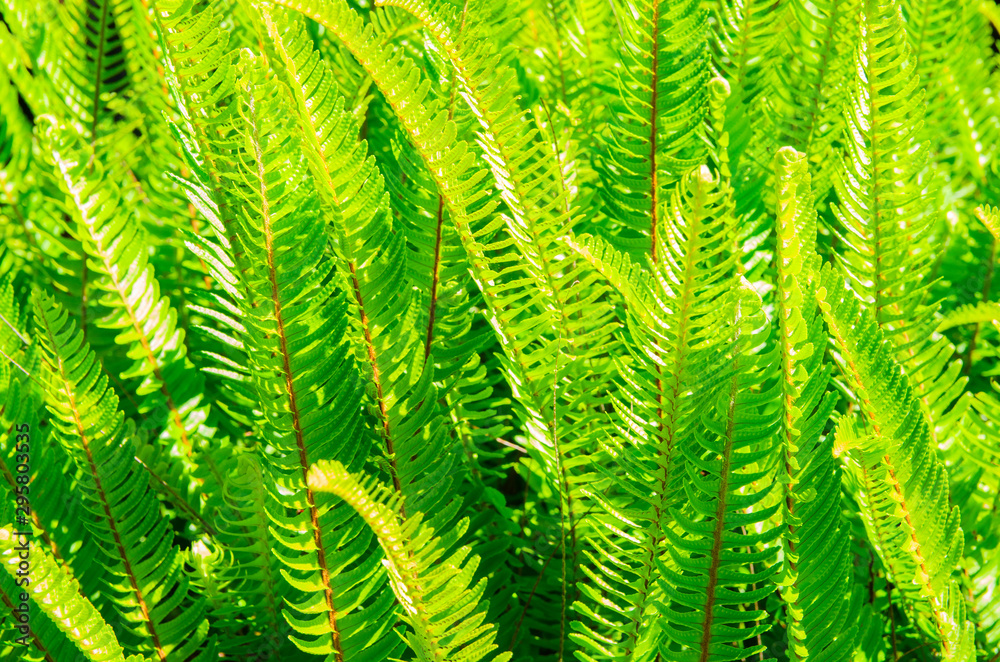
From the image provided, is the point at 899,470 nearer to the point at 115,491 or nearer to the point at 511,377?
the point at 511,377

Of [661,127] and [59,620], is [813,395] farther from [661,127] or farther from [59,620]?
[59,620]

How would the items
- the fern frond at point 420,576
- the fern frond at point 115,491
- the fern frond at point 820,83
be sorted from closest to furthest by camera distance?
the fern frond at point 420,576 < the fern frond at point 115,491 < the fern frond at point 820,83

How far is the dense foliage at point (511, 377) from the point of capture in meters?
0.46

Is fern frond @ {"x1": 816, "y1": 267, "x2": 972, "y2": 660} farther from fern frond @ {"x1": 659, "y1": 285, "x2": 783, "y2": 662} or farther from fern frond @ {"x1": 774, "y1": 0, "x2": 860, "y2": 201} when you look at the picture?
fern frond @ {"x1": 774, "y1": 0, "x2": 860, "y2": 201}

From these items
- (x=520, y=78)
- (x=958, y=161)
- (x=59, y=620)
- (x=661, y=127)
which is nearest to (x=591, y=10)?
(x=520, y=78)

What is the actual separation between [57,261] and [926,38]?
0.86 meters

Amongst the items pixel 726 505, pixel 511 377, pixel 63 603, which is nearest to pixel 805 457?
pixel 726 505

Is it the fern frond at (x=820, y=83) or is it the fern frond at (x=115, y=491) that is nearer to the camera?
the fern frond at (x=115, y=491)

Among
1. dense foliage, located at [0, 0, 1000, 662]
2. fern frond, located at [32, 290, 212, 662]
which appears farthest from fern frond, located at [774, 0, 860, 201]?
fern frond, located at [32, 290, 212, 662]

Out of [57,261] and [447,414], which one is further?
[57,261]

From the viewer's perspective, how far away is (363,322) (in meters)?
0.53

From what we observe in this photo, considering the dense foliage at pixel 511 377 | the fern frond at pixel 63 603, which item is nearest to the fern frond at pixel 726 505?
the dense foliage at pixel 511 377

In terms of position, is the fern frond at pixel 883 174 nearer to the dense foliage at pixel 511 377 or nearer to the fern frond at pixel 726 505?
the dense foliage at pixel 511 377

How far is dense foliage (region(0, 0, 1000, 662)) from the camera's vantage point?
1.52ft
